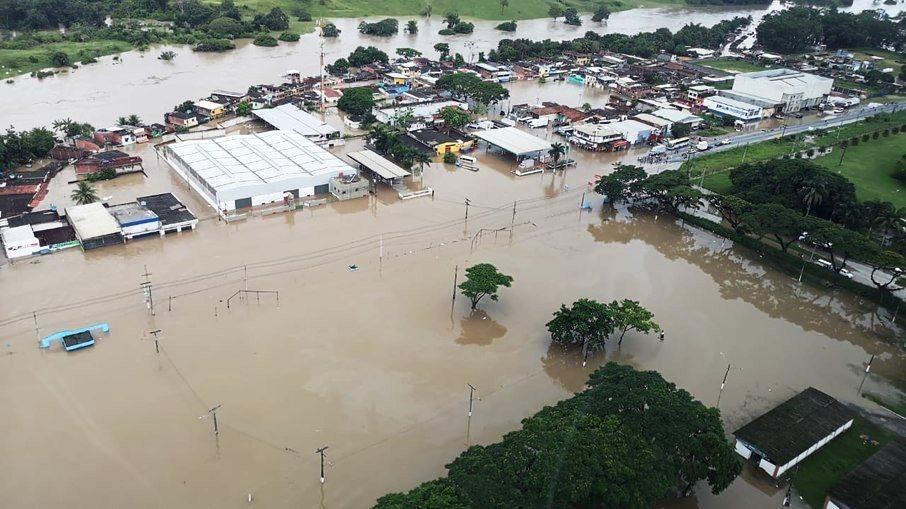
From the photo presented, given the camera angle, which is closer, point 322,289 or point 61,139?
point 322,289

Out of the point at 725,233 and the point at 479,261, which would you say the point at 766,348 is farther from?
the point at 479,261

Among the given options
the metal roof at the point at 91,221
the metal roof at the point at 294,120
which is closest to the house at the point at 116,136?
the metal roof at the point at 294,120

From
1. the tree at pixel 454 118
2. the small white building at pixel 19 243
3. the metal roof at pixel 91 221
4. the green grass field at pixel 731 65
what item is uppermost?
the green grass field at pixel 731 65

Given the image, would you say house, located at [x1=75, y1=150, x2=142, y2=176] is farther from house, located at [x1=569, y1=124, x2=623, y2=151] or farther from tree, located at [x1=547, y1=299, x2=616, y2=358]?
house, located at [x1=569, y1=124, x2=623, y2=151]

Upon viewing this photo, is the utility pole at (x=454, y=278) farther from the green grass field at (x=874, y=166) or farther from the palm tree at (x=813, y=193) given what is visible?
the green grass field at (x=874, y=166)

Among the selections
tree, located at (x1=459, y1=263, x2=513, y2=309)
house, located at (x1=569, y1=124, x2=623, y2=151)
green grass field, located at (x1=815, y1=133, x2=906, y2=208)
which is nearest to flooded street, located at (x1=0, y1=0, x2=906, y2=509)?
tree, located at (x1=459, y1=263, x2=513, y2=309)

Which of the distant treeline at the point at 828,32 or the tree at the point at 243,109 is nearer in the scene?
the tree at the point at 243,109

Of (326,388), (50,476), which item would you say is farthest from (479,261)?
(50,476)
